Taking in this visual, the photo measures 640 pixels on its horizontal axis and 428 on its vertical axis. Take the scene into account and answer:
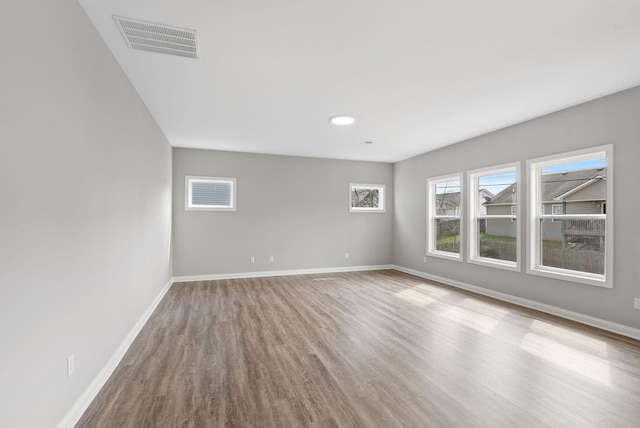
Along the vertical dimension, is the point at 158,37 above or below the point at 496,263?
above

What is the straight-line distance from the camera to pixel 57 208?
5.32 ft

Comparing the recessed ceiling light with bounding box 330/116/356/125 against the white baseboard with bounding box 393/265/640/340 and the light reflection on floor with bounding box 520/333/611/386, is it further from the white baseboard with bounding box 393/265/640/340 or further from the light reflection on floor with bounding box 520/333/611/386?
the white baseboard with bounding box 393/265/640/340

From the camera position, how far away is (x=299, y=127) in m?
4.57

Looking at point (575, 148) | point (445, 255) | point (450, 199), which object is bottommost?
point (445, 255)

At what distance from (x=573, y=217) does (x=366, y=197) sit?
4172 millimetres

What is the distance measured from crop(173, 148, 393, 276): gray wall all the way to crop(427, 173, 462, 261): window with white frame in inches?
53.9

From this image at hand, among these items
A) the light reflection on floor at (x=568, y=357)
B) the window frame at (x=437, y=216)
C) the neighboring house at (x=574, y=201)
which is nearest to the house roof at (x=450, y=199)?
the window frame at (x=437, y=216)

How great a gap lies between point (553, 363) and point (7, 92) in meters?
4.01

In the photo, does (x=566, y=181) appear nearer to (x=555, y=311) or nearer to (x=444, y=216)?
(x=555, y=311)

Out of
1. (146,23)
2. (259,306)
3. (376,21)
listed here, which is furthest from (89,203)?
(259,306)

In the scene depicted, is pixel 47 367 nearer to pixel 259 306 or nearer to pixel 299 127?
pixel 259 306

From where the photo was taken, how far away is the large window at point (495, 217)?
176 inches

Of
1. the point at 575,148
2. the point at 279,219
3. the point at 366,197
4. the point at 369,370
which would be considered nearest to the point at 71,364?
the point at 369,370

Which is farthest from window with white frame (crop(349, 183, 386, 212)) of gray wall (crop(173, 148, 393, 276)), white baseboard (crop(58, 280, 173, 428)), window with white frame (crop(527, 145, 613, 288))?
A: white baseboard (crop(58, 280, 173, 428))
